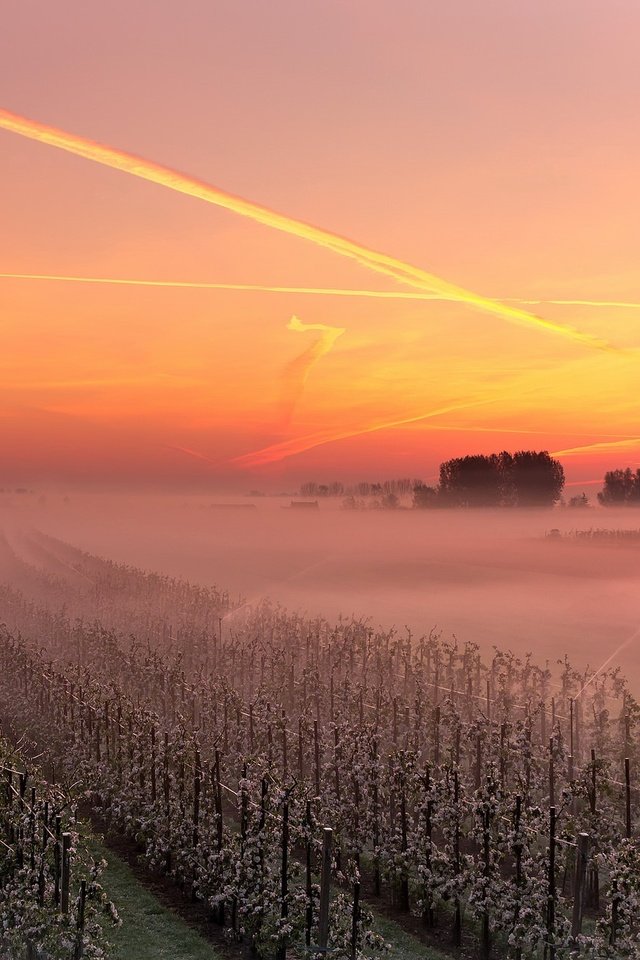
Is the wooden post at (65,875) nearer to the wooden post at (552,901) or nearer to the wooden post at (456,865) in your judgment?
the wooden post at (456,865)

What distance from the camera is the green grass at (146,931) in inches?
625

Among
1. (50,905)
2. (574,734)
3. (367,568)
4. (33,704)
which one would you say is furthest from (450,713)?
(367,568)

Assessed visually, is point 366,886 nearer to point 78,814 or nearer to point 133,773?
point 133,773

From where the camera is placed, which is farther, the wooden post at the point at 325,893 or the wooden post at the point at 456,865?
the wooden post at the point at 456,865

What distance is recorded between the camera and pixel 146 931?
16.8 m

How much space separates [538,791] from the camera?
22.9m

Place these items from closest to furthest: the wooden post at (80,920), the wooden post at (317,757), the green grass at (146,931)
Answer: the wooden post at (80,920)
the green grass at (146,931)
the wooden post at (317,757)

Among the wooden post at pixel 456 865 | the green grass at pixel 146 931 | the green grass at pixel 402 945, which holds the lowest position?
the green grass at pixel 402 945

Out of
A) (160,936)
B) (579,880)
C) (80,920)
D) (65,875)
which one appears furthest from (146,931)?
(579,880)

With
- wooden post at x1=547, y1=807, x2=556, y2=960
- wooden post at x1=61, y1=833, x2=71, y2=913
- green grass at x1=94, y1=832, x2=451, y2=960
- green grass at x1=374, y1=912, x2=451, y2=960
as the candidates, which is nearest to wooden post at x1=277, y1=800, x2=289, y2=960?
green grass at x1=94, y1=832, x2=451, y2=960

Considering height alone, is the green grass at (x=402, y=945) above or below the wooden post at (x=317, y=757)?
below

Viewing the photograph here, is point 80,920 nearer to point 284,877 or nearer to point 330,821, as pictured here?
point 284,877

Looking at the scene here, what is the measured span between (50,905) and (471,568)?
85324 millimetres

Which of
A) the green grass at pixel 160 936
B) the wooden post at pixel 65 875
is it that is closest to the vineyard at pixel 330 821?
the wooden post at pixel 65 875
